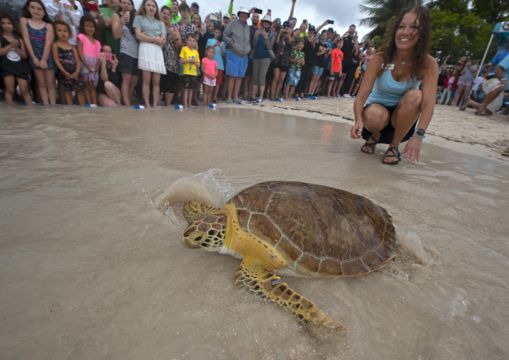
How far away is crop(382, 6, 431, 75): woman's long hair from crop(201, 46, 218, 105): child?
4297 millimetres

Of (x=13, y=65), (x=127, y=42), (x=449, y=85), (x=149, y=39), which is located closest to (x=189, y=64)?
(x=149, y=39)

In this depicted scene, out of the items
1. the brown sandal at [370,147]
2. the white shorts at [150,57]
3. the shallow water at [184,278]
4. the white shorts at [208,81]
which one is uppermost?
the white shorts at [150,57]

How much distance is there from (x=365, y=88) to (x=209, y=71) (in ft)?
13.8

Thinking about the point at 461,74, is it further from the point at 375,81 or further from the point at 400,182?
the point at 400,182

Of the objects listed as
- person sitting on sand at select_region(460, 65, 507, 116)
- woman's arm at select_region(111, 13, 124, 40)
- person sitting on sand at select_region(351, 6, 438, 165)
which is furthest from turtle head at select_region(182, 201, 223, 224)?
person sitting on sand at select_region(460, 65, 507, 116)

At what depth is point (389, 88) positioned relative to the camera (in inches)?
118

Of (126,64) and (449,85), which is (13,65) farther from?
(449,85)

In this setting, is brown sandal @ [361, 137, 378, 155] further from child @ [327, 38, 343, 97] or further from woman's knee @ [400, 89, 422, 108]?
child @ [327, 38, 343, 97]

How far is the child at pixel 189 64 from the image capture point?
5.62 m

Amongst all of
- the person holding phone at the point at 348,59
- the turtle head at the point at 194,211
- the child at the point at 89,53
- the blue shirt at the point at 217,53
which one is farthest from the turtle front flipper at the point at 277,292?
the person holding phone at the point at 348,59

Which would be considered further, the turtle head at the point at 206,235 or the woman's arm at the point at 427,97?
the woman's arm at the point at 427,97

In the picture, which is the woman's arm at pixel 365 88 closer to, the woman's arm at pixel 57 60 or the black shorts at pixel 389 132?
the black shorts at pixel 389 132

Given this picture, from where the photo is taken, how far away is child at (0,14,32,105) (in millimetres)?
3879

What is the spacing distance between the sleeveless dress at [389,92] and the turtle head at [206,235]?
2644mm
